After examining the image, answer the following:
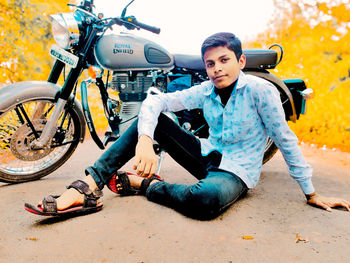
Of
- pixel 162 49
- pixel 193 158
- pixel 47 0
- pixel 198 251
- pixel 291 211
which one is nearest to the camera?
pixel 198 251

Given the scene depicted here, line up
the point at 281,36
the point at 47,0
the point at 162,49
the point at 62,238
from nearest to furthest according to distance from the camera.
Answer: the point at 62,238 → the point at 162,49 → the point at 47,0 → the point at 281,36

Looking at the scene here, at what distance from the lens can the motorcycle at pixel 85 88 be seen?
7.40ft

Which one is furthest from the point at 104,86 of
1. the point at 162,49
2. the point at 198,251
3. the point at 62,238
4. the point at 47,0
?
the point at 47,0

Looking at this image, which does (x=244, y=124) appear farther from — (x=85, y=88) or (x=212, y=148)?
(x=85, y=88)

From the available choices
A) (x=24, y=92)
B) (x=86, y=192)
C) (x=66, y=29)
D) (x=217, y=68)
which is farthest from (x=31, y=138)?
(x=217, y=68)

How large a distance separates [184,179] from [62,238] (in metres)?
1.28

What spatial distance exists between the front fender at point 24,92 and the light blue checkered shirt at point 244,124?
97 cm

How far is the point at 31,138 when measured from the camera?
93.7 inches

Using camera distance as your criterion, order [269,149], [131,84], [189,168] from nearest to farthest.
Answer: [189,168]
[131,84]
[269,149]

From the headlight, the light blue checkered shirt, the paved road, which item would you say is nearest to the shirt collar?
the light blue checkered shirt

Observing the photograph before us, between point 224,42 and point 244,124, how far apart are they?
0.51 metres

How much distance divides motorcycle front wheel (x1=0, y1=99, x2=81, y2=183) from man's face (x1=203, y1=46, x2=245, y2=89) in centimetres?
138

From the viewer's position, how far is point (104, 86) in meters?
2.44

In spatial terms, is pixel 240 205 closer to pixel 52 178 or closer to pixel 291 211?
pixel 291 211
